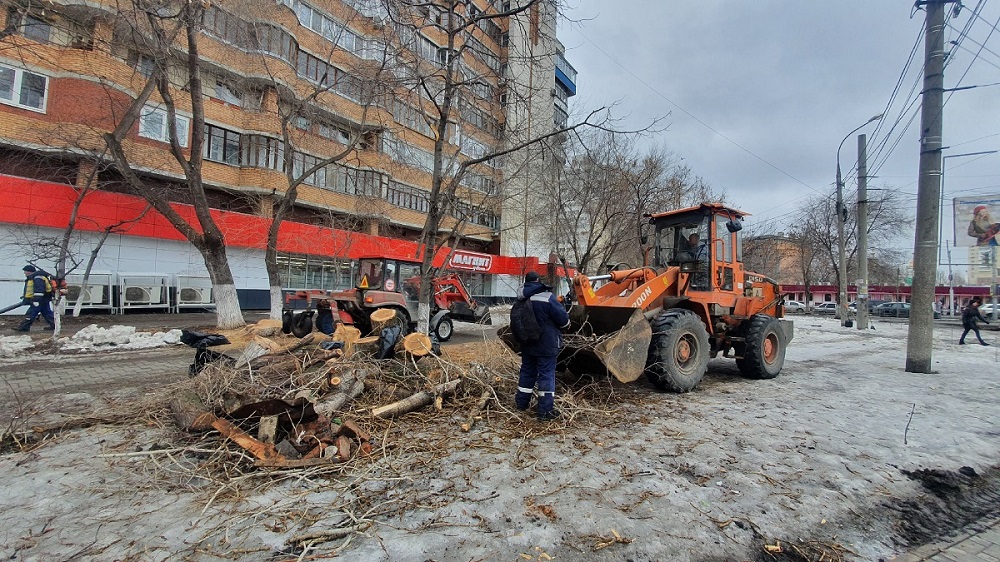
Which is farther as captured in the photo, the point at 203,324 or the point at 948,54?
the point at 203,324

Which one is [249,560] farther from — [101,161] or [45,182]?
[45,182]

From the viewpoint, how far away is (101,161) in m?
13.1

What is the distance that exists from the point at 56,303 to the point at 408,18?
10.7 metres

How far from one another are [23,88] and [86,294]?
23.2ft

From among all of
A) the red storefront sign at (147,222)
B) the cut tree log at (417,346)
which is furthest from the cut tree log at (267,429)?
the red storefront sign at (147,222)

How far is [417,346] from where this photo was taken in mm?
5754

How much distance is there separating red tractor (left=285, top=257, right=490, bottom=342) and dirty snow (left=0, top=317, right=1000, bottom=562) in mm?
5426

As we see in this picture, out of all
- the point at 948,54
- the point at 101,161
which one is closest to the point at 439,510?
the point at 948,54

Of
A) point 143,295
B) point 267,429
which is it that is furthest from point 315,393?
point 143,295

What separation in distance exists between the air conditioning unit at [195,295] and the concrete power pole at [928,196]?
2264 cm

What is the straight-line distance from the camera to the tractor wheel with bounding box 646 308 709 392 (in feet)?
19.0

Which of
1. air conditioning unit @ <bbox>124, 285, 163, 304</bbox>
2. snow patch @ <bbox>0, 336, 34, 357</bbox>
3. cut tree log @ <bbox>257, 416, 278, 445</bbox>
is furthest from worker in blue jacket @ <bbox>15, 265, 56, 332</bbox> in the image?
cut tree log @ <bbox>257, 416, 278, 445</bbox>

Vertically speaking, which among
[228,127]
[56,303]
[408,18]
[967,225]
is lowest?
[56,303]

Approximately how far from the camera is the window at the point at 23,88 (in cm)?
1480
